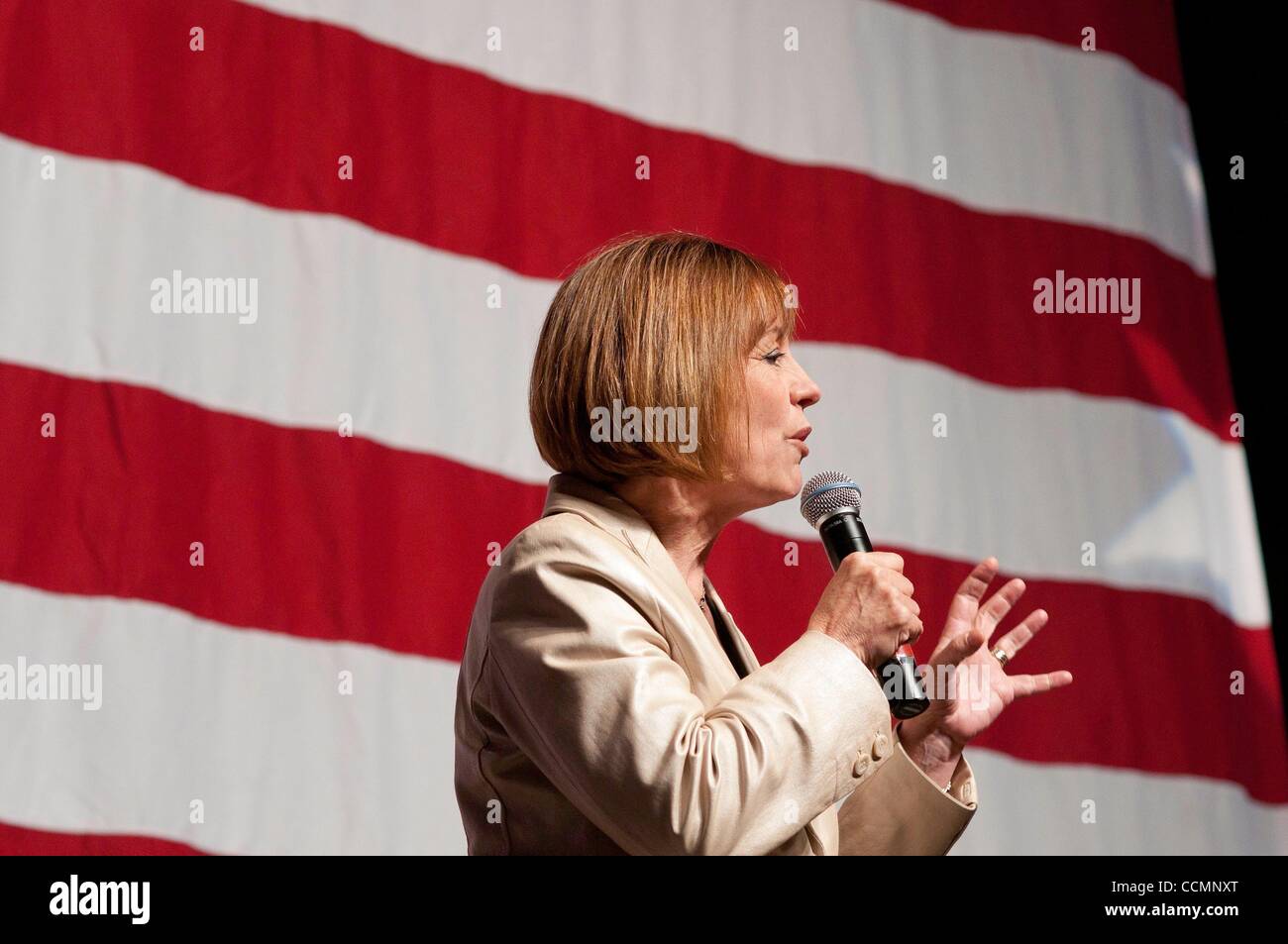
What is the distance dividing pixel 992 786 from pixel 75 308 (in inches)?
74.7

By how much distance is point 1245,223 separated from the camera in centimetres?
281

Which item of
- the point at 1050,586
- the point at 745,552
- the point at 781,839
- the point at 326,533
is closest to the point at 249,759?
the point at 326,533

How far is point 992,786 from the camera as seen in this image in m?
2.60

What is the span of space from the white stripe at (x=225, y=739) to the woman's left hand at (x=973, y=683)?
1068 millimetres

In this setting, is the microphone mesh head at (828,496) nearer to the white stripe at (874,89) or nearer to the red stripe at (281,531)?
the red stripe at (281,531)

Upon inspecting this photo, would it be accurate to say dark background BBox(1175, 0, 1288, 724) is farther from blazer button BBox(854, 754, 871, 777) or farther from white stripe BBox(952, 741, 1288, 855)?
blazer button BBox(854, 754, 871, 777)

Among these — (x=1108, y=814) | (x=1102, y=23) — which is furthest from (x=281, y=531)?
(x=1102, y=23)

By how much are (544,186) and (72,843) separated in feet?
4.55

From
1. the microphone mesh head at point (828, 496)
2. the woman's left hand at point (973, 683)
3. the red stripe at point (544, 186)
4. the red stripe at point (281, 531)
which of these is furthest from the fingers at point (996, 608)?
the red stripe at point (544, 186)

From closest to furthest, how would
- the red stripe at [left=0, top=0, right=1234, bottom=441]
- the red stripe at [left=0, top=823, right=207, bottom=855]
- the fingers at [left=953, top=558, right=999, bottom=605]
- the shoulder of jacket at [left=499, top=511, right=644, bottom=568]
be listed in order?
the shoulder of jacket at [left=499, top=511, right=644, bottom=568] < the fingers at [left=953, top=558, right=999, bottom=605] < the red stripe at [left=0, top=823, right=207, bottom=855] < the red stripe at [left=0, top=0, right=1234, bottom=441]

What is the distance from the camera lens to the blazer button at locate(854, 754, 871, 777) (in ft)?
3.56

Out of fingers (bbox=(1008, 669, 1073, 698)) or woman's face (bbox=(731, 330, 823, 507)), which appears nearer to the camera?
woman's face (bbox=(731, 330, 823, 507))

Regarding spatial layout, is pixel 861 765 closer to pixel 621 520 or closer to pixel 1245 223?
pixel 621 520

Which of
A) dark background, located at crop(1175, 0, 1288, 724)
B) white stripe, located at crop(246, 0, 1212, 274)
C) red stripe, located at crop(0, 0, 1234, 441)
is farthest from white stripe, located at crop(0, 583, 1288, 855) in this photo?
dark background, located at crop(1175, 0, 1288, 724)
